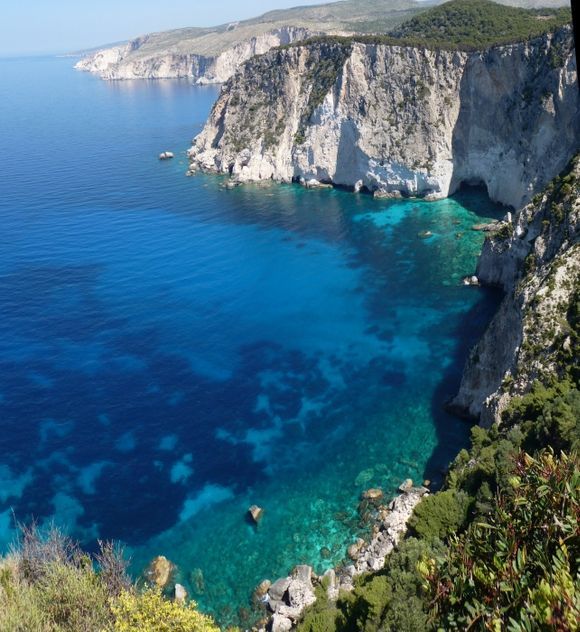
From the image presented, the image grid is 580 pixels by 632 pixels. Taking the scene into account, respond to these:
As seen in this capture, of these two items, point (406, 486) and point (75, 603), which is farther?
point (406, 486)

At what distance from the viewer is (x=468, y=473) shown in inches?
1248

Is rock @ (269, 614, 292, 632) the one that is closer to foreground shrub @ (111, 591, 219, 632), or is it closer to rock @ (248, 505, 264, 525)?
rock @ (248, 505, 264, 525)

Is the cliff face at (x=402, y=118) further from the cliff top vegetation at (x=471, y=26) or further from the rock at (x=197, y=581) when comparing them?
the rock at (x=197, y=581)

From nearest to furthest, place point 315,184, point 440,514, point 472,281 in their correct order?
point 440,514
point 472,281
point 315,184

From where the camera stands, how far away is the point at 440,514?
29.1 m

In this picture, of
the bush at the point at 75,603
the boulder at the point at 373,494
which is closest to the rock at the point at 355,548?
the boulder at the point at 373,494

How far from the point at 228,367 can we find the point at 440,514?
2511cm

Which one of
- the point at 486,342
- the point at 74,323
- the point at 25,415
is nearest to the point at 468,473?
the point at 486,342

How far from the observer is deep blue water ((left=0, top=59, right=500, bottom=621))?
35.8 m

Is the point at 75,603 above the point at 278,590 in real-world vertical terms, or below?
above

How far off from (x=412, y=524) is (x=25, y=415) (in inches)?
1291

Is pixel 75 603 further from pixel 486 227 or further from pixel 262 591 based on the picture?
pixel 486 227

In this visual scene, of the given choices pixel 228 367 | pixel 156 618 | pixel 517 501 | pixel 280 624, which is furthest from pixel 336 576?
pixel 228 367

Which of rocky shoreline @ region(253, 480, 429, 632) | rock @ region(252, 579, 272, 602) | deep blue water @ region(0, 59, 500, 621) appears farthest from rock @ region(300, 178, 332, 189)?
rock @ region(252, 579, 272, 602)
